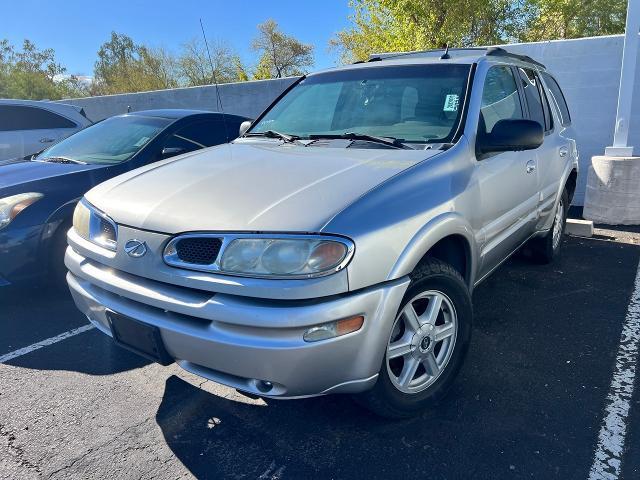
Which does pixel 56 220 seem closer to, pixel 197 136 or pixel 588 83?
pixel 197 136

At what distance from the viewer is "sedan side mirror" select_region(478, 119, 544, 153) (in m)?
2.71

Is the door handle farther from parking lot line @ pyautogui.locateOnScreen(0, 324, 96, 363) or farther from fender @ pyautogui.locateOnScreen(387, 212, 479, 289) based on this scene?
parking lot line @ pyautogui.locateOnScreen(0, 324, 96, 363)

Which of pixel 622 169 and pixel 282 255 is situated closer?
pixel 282 255

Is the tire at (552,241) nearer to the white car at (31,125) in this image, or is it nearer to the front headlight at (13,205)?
the front headlight at (13,205)

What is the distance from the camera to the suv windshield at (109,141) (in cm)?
462

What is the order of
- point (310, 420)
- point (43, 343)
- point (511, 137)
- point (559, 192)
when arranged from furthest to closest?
point (559, 192)
point (43, 343)
point (511, 137)
point (310, 420)

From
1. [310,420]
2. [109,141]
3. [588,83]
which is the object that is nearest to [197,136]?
[109,141]

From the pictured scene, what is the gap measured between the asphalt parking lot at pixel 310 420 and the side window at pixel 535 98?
1586 mm

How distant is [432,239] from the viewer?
7.55 feet

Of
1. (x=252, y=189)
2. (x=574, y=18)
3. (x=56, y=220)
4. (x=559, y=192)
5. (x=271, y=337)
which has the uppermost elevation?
(x=574, y=18)

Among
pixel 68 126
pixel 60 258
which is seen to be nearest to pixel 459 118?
pixel 60 258

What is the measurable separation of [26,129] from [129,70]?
24.6 meters

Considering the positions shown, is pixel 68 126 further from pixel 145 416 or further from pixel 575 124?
pixel 575 124

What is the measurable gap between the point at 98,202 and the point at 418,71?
212 cm
